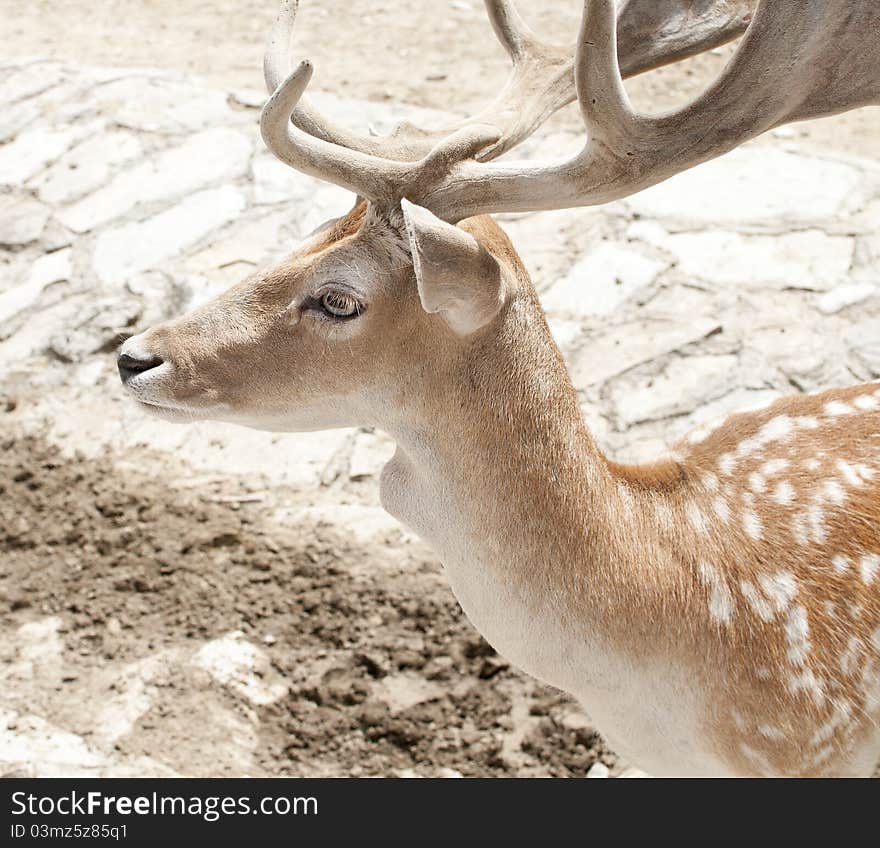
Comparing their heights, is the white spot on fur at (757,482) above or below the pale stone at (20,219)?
above

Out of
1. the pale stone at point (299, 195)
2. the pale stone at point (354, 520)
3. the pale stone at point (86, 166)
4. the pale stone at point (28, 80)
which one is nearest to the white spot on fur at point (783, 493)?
the pale stone at point (354, 520)

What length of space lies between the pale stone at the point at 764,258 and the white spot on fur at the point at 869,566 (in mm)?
2049

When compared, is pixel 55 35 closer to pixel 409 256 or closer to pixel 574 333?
pixel 574 333

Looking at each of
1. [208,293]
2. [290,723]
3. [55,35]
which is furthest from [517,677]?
[55,35]

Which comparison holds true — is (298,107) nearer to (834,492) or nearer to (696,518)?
(696,518)

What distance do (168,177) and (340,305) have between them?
3.09 metres

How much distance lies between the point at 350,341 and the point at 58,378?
234cm

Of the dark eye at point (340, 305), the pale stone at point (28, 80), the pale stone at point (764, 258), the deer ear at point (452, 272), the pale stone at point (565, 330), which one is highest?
the deer ear at point (452, 272)

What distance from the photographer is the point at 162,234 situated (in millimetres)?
4969

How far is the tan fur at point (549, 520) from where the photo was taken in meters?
2.42

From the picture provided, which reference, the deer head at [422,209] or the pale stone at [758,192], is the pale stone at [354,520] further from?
the pale stone at [758,192]

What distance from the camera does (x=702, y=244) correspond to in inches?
184

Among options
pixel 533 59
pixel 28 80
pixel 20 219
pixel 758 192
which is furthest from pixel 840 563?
pixel 28 80

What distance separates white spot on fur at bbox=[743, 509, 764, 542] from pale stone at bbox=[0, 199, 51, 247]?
341 cm
